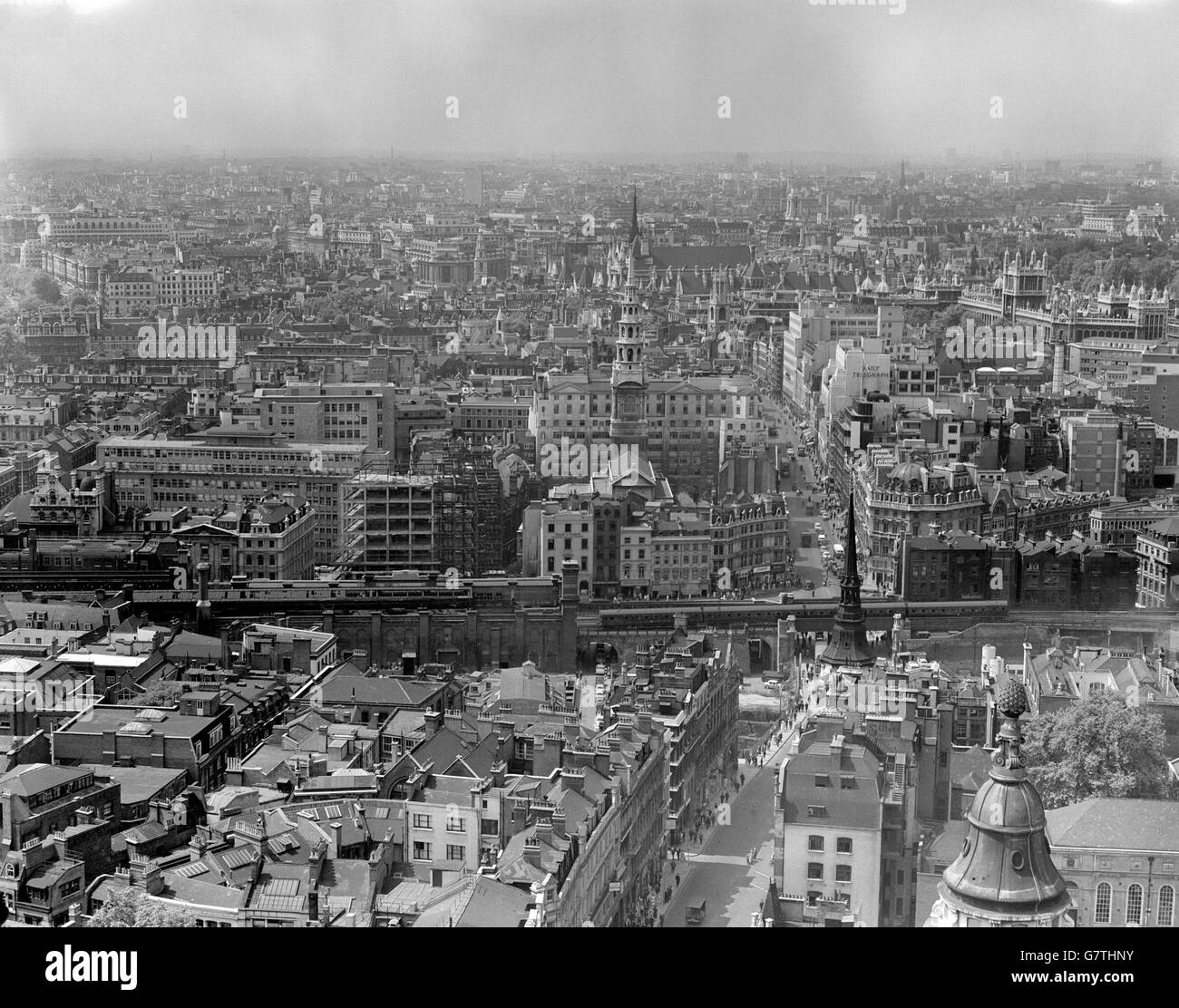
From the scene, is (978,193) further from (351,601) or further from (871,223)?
(351,601)

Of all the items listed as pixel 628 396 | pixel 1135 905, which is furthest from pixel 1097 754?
pixel 628 396

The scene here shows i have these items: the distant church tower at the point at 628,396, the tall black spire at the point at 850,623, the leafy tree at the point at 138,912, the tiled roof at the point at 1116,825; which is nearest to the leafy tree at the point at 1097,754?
the tiled roof at the point at 1116,825

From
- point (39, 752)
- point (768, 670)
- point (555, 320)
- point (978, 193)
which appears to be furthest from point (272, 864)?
point (555, 320)

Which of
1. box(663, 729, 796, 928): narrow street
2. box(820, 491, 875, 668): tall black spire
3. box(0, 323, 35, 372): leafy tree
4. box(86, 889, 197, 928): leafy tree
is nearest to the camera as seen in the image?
box(86, 889, 197, 928): leafy tree

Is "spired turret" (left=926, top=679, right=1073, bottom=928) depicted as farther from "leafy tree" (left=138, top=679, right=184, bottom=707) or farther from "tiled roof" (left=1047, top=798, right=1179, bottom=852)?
"leafy tree" (left=138, top=679, right=184, bottom=707)

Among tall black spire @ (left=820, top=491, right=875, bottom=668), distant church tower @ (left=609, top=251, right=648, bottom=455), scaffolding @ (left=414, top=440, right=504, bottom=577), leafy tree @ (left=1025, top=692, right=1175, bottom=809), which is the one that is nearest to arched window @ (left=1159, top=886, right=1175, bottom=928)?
leafy tree @ (left=1025, top=692, right=1175, bottom=809)

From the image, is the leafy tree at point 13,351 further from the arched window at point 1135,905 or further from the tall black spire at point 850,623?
the arched window at point 1135,905
